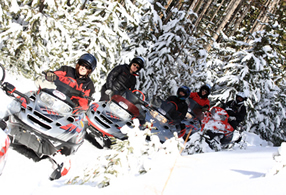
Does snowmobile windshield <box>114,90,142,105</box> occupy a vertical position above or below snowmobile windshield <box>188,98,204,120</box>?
above

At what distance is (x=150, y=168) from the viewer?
248 centimetres

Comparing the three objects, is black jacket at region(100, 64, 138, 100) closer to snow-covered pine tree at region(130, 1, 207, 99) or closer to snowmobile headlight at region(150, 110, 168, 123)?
snowmobile headlight at region(150, 110, 168, 123)

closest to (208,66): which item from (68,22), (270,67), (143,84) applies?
(270,67)

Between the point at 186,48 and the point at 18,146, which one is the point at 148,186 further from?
the point at 186,48

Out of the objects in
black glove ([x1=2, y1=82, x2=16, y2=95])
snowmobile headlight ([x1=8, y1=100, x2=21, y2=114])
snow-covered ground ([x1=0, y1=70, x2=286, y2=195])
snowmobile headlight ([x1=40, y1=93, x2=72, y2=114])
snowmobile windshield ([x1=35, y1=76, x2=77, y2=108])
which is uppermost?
snow-covered ground ([x1=0, y1=70, x2=286, y2=195])

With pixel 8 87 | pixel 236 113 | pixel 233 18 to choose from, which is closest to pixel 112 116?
pixel 8 87

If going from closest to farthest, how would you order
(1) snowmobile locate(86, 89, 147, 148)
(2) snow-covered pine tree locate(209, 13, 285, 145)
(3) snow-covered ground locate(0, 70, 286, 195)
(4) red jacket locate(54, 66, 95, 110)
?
(3) snow-covered ground locate(0, 70, 286, 195) → (4) red jacket locate(54, 66, 95, 110) → (1) snowmobile locate(86, 89, 147, 148) → (2) snow-covered pine tree locate(209, 13, 285, 145)

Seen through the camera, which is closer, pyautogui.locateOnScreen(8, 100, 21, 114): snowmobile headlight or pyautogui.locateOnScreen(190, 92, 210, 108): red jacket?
pyautogui.locateOnScreen(8, 100, 21, 114): snowmobile headlight

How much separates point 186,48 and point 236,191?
13.1 meters

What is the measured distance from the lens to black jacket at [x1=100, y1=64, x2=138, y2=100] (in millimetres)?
7407

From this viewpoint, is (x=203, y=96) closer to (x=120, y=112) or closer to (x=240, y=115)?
(x=240, y=115)

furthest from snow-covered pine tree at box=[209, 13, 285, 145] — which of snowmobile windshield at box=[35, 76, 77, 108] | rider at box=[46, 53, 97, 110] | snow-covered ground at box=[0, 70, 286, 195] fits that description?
snow-covered ground at box=[0, 70, 286, 195]

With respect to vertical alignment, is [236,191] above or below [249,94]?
above

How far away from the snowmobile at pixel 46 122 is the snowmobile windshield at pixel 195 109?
16.7ft
